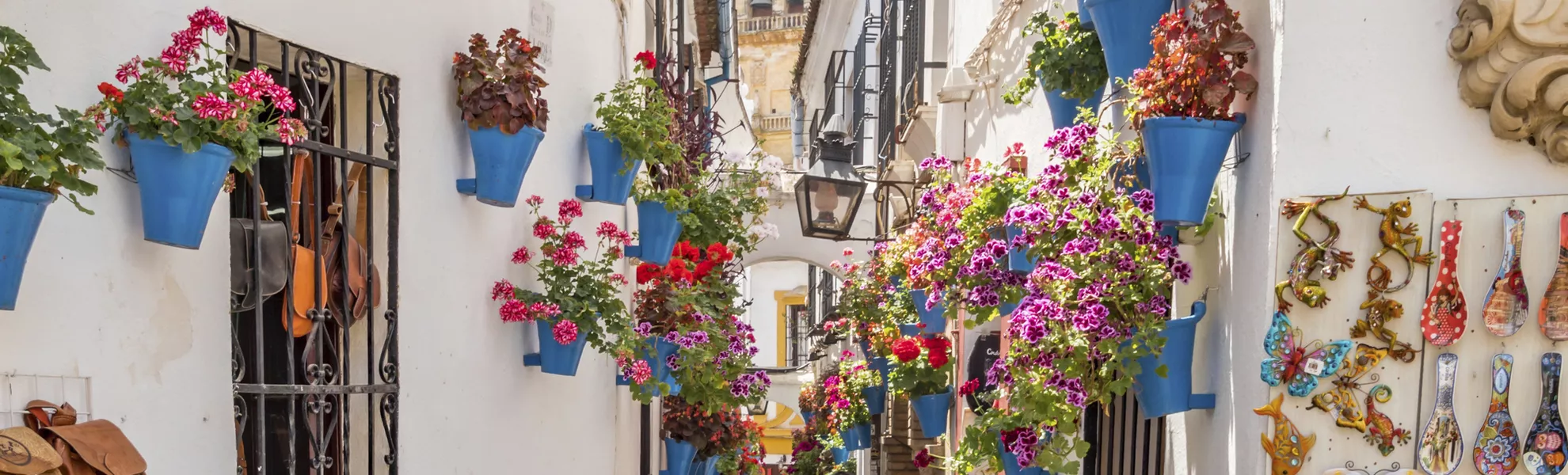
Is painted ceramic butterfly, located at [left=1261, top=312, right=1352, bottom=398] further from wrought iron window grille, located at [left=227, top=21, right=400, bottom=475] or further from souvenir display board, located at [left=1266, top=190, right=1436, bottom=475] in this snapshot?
wrought iron window grille, located at [left=227, top=21, right=400, bottom=475]

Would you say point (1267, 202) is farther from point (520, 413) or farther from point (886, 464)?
point (886, 464)

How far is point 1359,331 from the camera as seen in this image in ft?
10.4

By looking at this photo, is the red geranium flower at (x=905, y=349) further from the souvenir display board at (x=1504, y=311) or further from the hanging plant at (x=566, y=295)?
the souvenir display board at (x=1504, y=311)

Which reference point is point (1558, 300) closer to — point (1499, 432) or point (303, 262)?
point (1499, 432)

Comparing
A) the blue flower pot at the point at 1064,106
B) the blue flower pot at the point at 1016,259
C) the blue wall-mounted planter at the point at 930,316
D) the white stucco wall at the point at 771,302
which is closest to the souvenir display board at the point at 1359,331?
the blue flower pot at the point at 1016,259

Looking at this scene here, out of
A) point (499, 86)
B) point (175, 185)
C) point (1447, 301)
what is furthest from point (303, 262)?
point (1447, 301)

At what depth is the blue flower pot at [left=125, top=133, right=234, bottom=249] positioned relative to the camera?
286 centimetres

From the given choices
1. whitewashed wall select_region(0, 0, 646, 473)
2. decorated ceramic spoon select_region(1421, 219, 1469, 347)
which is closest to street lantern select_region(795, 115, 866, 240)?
whitewashed wall select_region(0, 0, 646, 473)

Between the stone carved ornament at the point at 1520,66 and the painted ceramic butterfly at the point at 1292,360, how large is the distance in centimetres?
61

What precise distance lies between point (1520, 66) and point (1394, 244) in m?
0.45

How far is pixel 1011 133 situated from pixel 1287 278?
4067mm

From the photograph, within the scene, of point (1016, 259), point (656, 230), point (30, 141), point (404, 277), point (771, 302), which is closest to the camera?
point (30, 141)

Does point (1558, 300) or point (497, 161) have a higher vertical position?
point (497, 161)

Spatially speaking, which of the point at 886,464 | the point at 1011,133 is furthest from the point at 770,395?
the point at 1011,133
